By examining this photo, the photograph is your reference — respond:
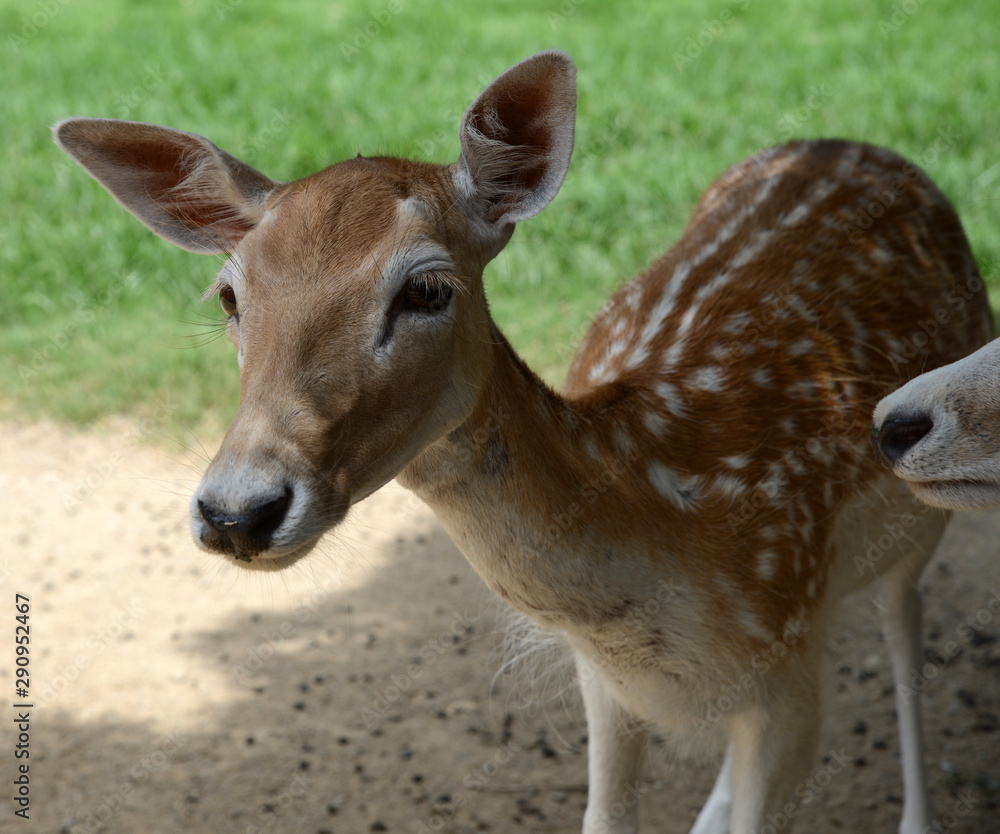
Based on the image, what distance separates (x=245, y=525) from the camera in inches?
76.2

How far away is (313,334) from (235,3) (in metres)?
11.1

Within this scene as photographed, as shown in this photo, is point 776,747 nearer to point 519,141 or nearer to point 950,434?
point 950,434

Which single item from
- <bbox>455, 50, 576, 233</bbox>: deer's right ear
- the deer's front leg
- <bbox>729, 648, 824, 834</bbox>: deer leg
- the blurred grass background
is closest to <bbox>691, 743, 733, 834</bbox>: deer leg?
the deer's front leg

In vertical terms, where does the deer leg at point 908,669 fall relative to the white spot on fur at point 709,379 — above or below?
below

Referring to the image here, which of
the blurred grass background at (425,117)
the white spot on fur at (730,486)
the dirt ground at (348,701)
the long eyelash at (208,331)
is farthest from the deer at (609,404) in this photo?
the blurred grass background at (425,117)

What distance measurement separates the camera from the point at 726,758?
3873 mm

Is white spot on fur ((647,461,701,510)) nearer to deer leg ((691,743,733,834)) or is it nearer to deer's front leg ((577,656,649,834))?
deer's front leg ((577,656,649,834))

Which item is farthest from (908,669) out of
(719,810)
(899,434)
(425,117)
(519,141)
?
(425,117)

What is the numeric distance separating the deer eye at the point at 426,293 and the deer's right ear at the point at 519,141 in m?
0.37

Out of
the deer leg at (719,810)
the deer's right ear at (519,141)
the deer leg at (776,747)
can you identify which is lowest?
the deer leg at (719,810)

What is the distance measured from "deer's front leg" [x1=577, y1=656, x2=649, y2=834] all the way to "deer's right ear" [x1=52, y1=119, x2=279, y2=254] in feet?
5.19

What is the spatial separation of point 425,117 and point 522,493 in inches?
269

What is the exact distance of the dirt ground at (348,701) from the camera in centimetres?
396

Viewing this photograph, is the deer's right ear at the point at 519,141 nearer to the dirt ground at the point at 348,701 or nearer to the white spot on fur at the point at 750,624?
the white spot on fur at the point at 750,624
